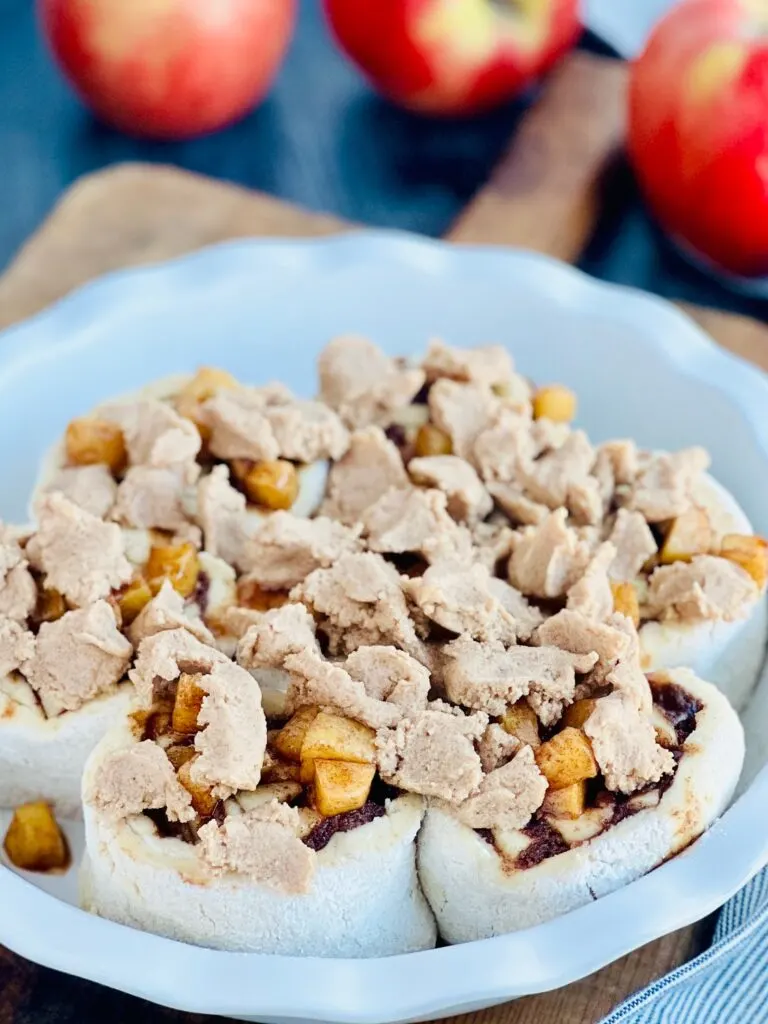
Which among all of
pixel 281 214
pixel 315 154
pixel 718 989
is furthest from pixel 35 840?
pixel 315 154

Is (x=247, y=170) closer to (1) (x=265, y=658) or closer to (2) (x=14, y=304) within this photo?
(2) (x=14, y=304)

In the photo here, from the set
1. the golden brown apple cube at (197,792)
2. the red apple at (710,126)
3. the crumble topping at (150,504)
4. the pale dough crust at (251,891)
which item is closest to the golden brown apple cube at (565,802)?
the pale dough crust at (251,891)

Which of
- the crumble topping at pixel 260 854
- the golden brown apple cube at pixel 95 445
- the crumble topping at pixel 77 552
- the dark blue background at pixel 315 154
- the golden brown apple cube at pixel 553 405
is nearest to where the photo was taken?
the crumble topping at pixel 260 854

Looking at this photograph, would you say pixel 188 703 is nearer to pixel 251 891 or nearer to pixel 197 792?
pixel 197 792

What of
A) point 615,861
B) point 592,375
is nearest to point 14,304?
point 592,375

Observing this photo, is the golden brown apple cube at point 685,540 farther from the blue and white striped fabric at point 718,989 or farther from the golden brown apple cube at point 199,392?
the golden brown apple cube at point 199,392

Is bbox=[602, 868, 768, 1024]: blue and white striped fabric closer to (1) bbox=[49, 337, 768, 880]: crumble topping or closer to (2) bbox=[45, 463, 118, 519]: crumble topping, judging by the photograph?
(1) bbox=[49, 337, 768, 880]: crumble topping
